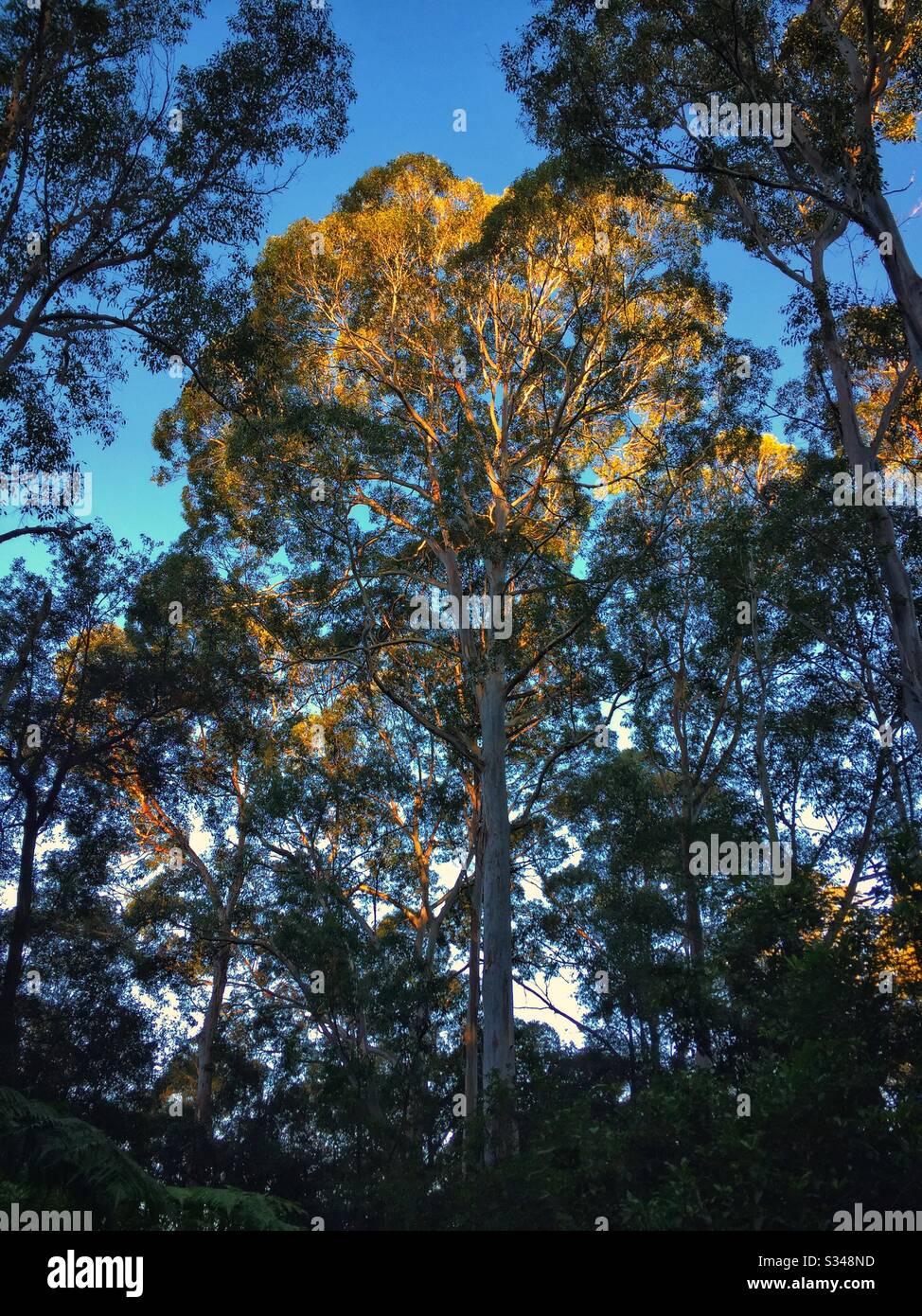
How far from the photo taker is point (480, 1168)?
7.71m

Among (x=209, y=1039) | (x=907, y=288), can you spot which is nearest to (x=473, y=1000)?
(x=209, y=1039)

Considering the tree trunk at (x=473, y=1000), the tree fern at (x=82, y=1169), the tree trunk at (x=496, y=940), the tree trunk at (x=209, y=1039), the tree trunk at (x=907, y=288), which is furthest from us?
the tree trunk at (x=209, y=1039)

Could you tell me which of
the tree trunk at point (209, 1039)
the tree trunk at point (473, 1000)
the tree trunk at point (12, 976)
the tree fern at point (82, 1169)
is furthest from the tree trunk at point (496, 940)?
the tree trunk at point (209, 1039)

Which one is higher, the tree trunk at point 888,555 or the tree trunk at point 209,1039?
the tree trunk at point 888,555

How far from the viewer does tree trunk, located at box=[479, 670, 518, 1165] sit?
8.50 meters

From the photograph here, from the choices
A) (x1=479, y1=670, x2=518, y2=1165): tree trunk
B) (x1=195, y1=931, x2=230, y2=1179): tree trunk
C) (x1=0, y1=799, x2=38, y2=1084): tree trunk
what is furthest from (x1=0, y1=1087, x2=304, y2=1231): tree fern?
(x1=195, y1=931, x2=230, y2=1179): tree trunk

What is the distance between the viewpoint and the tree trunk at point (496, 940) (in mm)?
8500

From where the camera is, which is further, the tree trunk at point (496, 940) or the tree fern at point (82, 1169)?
the tree trunk at point (496, 940)

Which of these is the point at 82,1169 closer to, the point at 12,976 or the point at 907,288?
the point at 12,976

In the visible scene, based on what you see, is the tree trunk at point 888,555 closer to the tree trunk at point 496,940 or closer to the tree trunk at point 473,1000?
the tree trunk at point 496,940

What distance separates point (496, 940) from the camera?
1014 cm

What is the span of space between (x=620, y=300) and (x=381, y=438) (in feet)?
14.9

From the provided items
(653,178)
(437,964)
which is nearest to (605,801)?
(437,964)
